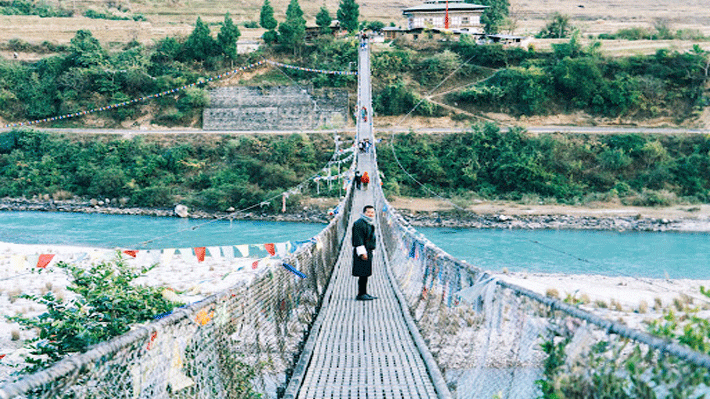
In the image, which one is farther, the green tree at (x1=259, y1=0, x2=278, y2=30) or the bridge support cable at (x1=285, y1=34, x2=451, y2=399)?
the green tree at (x1=259, y1=0, x2=278, y2=30)

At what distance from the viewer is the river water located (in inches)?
629

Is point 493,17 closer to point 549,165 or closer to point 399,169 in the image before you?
point 549,165

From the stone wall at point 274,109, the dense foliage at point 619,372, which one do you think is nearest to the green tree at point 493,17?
the stone wall at point 274,109

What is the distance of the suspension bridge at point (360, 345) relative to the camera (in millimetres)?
2293

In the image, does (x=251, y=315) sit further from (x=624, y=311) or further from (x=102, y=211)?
(x=102, y=211)

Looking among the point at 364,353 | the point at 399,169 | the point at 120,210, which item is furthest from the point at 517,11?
the point at 364,353

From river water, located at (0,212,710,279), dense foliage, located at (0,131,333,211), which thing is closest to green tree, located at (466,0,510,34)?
dense foliage, located at (0,131,333,211)

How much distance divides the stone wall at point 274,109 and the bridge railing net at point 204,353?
23.3 metres

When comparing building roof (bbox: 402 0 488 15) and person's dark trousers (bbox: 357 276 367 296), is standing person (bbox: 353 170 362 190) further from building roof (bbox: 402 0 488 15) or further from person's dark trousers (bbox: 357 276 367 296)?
building roof (bbox: 402 0 488 15)

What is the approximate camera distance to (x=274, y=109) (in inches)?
1138

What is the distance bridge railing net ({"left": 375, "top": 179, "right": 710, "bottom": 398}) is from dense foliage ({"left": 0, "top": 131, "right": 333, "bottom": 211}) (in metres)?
18.5

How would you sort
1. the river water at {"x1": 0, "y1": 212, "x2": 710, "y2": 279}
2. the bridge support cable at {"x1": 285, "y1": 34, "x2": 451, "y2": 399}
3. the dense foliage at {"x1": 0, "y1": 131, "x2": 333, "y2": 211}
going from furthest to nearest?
the dense foliage at {"x1": 0, "y1": 131, "x2": 333, "y2": 211}
the river water at {"x1": 0, "y1": 212, "x2": 710, "y2": 279}
the bridge support cable at {"x1": 285, "y1": 34, "x2": 451, "y2": 399}

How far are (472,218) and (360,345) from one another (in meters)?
17.3

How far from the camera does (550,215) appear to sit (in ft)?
70.5
